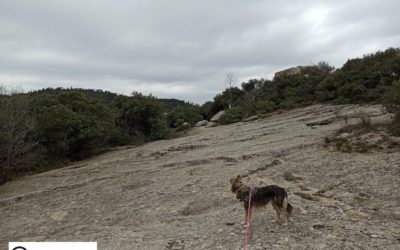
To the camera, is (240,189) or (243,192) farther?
(240,189)

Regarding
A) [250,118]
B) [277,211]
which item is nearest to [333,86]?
[250,118]

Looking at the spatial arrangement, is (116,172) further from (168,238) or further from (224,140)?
(168,238)

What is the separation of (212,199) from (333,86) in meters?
29.2

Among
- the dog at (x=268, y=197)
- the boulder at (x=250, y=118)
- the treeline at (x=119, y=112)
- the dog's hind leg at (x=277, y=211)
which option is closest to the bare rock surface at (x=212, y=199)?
the dog's hind leg at (x=277, y=211)

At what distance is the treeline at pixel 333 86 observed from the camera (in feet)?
113

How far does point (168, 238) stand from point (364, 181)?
273 inches

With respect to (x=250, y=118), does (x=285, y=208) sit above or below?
below

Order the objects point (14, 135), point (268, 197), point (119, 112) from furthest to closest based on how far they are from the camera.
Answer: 1. point (119, 112)
2. point (14, 135)
3. point (268, 197)

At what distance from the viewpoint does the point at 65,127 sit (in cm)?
2775

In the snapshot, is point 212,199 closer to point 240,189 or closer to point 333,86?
point 240,189

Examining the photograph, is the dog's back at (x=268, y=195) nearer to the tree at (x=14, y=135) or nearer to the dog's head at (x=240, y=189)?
the dog's head at (x=240, y=189)

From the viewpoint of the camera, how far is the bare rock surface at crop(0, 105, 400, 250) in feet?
30.5

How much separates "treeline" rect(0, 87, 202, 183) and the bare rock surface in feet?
6.24

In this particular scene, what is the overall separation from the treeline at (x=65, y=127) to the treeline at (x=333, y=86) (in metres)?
9.02
